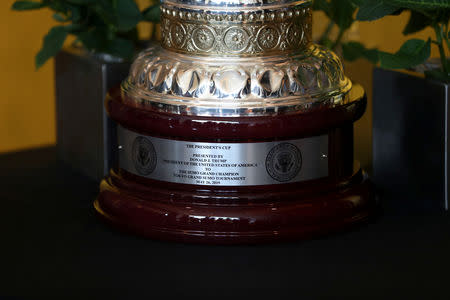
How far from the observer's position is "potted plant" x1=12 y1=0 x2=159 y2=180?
3.70ft

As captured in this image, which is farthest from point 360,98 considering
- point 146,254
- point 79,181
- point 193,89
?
point 79,181

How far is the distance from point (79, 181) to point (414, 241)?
48 cm

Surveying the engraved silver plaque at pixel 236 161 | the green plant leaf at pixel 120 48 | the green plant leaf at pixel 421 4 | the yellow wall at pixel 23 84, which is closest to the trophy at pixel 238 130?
the engraved silver plaque at pixel 236 161

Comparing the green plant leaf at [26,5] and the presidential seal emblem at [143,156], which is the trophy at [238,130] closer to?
the presidential seal emblem at [143,156]

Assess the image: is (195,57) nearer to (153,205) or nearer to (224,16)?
(224,16)

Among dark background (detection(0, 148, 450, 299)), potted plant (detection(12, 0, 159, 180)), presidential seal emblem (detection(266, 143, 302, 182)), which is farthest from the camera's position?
potted plant (detection(12, 0, 159, 180))

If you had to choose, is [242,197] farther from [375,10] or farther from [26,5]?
[26,5]

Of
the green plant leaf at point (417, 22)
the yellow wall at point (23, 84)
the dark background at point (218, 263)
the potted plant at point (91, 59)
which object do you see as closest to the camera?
the dark background at point (218, 263)

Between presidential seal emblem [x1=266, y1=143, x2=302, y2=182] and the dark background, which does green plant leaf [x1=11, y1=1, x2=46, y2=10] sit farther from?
presidential seal emblem [x1=266, y1=143, x2=302, y2=182]

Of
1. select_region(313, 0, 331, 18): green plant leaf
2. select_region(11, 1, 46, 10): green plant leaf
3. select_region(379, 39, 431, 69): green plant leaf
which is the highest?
select_region(313, 0, 331, 18): green plant leaf

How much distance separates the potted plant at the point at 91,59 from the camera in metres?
1.13

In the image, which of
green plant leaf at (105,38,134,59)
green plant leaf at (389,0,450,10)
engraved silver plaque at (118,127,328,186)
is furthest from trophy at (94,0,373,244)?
green plant leaf at (105,38,134,59)

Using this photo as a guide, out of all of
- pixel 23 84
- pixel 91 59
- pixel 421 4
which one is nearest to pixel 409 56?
pixel 421 4

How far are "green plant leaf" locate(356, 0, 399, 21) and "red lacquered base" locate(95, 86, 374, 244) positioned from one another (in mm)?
92
